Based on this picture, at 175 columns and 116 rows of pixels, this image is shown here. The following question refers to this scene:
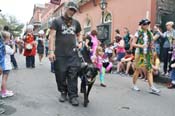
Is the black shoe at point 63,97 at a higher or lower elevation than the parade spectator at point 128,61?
lower

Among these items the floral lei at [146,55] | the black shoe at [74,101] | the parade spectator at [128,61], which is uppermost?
the floral lei at [146,55]

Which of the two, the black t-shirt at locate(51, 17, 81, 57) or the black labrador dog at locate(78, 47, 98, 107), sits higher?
the black t-shirt at locate(51, 17, 81, 57)

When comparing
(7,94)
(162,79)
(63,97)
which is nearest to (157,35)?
(162,79)

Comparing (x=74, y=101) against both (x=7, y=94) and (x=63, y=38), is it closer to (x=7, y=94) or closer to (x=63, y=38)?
(x=63, y=38)

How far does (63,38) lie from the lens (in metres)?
7.38

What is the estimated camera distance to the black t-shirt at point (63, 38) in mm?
7336

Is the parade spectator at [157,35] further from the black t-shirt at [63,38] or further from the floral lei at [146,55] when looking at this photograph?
the black t-shirt at [63,38]

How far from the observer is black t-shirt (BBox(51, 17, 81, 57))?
24.1ft

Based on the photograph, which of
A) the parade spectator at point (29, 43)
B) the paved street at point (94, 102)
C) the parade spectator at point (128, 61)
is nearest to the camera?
the paved street at point (94, 102)

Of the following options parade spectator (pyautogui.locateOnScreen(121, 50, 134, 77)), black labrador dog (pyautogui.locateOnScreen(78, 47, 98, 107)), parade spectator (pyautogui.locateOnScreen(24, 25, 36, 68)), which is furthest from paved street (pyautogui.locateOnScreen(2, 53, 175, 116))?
parade spectator (pyautogui.locateOnScreen(24, 25, 36, 68))

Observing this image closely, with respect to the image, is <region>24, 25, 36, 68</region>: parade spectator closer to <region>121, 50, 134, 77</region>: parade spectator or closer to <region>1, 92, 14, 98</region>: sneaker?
<region>121, 50, 134, 77</region>: parade spectator

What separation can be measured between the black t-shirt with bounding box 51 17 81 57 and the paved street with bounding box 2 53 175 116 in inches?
41.5

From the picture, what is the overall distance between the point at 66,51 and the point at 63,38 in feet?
0.88

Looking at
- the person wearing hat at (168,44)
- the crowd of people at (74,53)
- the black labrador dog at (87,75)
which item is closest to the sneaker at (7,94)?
the crowd of people at (74,53)
